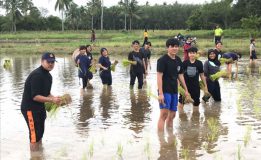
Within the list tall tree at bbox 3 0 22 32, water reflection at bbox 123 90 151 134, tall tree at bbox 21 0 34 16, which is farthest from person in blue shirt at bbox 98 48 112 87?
tall tree at bbox 21 0 34 16

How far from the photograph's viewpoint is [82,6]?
90062 millimetres

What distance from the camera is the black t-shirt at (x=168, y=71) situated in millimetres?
7397

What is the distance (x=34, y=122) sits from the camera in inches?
260

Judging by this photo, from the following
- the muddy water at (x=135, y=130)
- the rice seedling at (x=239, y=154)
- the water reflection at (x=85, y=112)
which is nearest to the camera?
the rice seedling at (x=239, y=154)

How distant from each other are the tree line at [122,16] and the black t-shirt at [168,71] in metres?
55.5

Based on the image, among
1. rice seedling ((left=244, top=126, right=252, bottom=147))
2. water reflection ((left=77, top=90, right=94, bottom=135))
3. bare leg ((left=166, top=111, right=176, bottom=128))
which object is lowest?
water reflection ((left=77, top=90, right=94, bottom=135))

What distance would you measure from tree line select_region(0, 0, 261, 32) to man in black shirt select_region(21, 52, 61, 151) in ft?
187

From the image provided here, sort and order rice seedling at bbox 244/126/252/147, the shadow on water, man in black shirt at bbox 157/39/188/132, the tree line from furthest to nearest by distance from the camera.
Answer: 1. the tree line
2. the shadow on water
3. man in black shirt at bbox 157/39/188/132
4. rice seedling at bbox 244/126/252/147

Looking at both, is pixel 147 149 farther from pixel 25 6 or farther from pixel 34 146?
pixel 25 6

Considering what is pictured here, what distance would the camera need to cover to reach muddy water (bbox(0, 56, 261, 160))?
677 centimetres

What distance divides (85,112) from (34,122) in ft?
12.0

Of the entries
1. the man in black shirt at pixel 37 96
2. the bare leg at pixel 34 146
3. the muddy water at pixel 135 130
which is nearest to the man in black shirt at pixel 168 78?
the muddy water at pixel 135 130

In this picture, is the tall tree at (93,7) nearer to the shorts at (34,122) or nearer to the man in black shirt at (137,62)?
the man in black shirt at (137,62)

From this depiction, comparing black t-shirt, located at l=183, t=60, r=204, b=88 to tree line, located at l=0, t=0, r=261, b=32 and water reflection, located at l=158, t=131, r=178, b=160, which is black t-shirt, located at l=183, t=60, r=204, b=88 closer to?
water reflection, located at l=158, t=131, r=178, b=160
